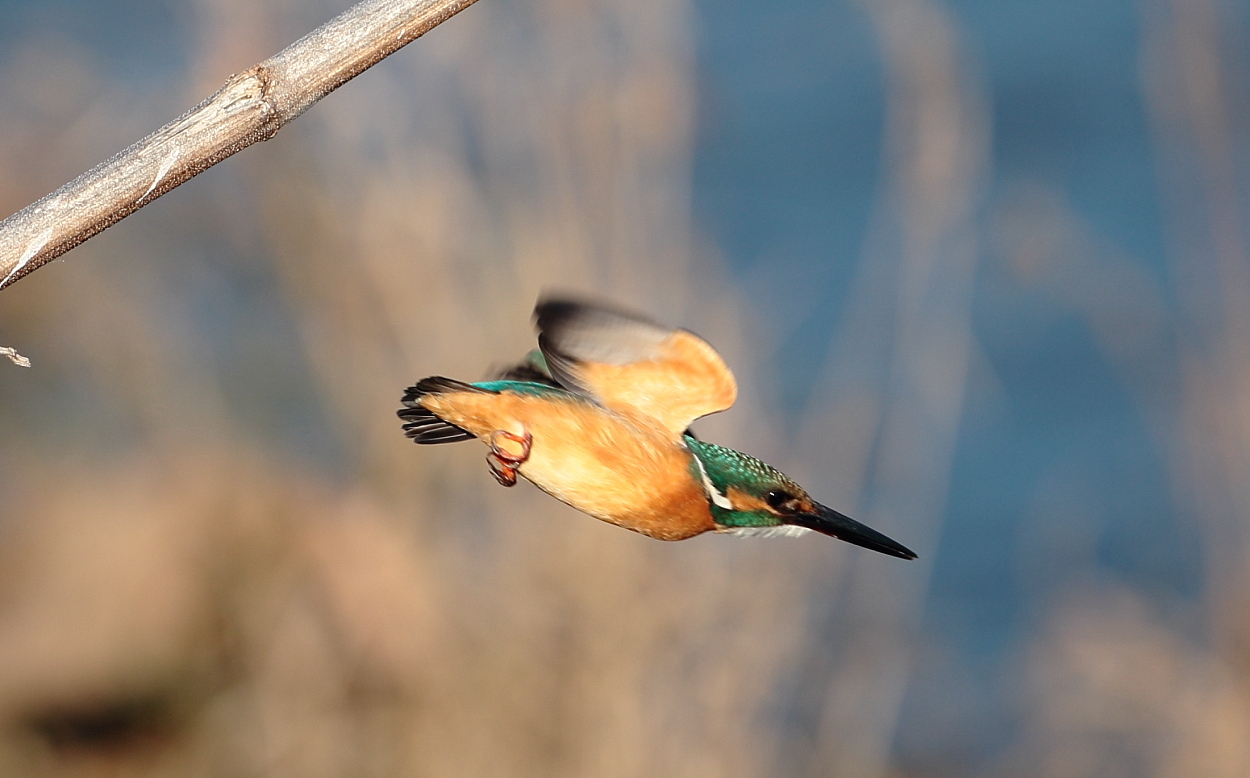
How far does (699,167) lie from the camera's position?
9.65 metres

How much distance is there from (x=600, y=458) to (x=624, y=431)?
0.23 ft

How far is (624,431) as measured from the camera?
1.70 m

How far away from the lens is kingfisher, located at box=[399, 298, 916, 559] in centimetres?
162

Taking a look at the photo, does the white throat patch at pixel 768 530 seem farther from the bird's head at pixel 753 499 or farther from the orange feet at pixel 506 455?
the orange feet at pixel 506 455

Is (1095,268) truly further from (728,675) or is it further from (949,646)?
(949,646)

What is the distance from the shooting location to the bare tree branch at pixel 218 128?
1431 millimetres

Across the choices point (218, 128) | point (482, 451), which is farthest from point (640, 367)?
point (482, 451)

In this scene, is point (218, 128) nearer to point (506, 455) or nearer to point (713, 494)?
point (506, 455)

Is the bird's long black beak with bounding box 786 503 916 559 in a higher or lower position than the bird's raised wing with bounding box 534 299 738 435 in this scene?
lower

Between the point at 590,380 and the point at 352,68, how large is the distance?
1.61 feet

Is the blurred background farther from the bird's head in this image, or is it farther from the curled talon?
the curled talon

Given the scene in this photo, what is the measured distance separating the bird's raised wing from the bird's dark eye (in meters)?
0.15

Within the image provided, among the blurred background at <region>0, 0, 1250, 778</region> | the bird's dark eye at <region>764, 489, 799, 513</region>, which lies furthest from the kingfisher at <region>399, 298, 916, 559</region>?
the blurred background at <region>0, 0, 1250, 778</region>

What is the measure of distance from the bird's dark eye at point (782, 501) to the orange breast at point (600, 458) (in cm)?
9
